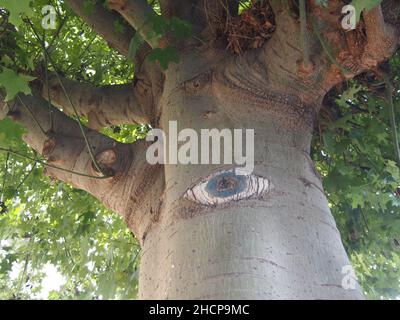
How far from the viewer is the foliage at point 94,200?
2.56 m

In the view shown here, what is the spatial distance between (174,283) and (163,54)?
42.6 inches

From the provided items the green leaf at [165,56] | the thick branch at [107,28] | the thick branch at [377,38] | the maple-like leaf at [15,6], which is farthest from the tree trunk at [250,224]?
the thick branch at [107,28]

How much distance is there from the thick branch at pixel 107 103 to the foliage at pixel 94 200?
0.26 m

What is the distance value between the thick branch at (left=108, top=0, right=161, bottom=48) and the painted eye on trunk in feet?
2.84

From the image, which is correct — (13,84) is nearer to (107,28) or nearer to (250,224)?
(107,28)

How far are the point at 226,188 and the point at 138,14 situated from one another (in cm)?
113

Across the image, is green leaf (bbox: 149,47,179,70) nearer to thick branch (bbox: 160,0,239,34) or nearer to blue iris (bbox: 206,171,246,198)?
thick branch (bbox: 160,0,239,34)

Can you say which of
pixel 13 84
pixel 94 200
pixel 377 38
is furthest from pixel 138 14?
pixel 94 200

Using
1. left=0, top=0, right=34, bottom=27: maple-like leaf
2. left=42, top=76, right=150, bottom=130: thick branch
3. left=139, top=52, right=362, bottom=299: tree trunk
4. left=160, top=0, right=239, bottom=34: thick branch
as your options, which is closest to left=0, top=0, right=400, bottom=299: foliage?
left=0, top=0, right=34, bottom=27: maple-like leaf

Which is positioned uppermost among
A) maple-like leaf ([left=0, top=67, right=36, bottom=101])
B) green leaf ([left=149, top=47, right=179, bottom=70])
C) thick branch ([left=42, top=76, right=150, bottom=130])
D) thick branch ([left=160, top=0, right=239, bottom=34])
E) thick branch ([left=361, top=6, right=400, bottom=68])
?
thick branch ([left=160, top=0, right=239, bottom=34])

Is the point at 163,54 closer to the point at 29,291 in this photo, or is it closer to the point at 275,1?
the point at 275,1

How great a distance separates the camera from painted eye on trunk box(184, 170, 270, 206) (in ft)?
5.03

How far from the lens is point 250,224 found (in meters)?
1.43
